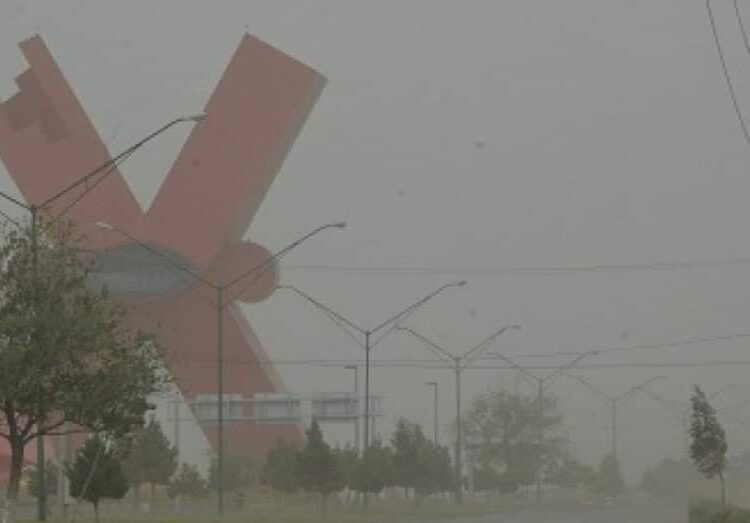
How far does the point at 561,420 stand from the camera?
121188 mm

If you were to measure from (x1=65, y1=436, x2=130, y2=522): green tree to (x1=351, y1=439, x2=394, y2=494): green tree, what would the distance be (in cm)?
2707

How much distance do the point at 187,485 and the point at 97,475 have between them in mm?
36458

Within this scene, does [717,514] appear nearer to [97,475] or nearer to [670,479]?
[97,475]

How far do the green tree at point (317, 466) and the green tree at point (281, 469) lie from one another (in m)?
9.16

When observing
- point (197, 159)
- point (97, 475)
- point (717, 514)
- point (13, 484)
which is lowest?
point (717, 514)

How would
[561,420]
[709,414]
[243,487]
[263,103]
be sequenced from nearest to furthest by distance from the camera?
[709,414] → [263,103] → [243,487] → [561,420]

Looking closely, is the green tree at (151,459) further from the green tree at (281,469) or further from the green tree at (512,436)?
the green tree at (512,436)

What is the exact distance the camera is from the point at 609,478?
106312 millimetres

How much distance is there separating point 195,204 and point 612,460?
4083 cm

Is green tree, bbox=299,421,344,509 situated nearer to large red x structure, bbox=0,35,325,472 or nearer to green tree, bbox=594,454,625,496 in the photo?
large red x structure, bbox=0,35,325,472

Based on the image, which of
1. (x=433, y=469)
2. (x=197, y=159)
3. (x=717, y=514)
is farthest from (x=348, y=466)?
(x=717, y=514)

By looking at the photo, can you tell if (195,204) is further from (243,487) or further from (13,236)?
(13,236)

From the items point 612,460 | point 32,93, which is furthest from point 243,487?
point 612,460

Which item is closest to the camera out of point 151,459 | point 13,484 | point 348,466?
point 13,484
